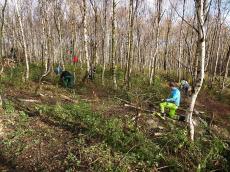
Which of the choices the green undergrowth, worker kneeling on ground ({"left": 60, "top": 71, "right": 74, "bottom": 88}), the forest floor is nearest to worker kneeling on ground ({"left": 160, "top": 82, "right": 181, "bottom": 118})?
the forest floor

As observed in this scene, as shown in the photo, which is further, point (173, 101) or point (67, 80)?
point (67, 80)

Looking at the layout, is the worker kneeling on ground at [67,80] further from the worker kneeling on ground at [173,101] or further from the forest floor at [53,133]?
the worker kneeling on ground at [173,101]

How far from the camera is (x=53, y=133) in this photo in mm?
8641

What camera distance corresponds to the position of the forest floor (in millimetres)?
7070

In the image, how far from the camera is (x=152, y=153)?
25.7 feet

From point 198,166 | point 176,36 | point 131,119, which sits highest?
point 176,36

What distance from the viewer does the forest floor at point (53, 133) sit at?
7070mm

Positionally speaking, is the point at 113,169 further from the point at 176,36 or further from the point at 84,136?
the point at 176,36

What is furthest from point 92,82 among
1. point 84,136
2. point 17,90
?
point 84,136

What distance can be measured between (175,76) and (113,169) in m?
20.4

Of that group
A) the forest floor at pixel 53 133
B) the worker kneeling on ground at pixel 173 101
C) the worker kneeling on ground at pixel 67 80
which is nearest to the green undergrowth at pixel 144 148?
the forest floor at pixel 53 133

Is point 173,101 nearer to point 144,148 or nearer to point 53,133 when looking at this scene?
point 144,148

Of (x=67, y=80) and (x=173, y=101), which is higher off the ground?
(x=67, y=80)

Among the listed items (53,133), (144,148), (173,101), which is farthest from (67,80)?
(144,148)
